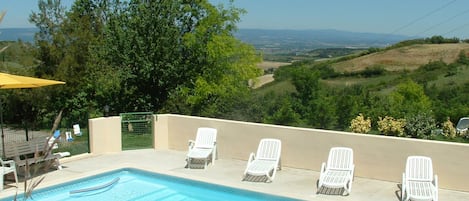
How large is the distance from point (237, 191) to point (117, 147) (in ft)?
15.8

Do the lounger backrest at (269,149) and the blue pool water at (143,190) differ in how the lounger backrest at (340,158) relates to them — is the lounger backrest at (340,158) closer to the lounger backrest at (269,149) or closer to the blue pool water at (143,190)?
the lounger backrest at (269,149)

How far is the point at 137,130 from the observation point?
13.6 metres

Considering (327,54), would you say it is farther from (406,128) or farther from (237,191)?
(237,191)

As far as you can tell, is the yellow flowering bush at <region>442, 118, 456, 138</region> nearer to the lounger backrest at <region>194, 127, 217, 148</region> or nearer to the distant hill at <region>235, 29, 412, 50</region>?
the lounger backrest at <region>194, 127, 217, 148</region>

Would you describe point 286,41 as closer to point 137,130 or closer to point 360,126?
point 360,126

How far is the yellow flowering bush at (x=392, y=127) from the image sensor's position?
A: 605 inches

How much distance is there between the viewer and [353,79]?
159 ft

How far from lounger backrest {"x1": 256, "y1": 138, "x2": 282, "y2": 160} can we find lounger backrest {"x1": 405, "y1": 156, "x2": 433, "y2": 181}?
2.79 metres

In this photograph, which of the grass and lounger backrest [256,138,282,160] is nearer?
lounger backrest [256,138,282,160]

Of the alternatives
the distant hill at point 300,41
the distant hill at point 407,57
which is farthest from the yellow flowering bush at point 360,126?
the distant hill at point 407,57

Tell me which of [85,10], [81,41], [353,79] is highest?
[85,10]

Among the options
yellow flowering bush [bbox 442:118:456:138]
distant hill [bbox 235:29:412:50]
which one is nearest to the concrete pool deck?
yellow flowering bush [bbox 442:118:456:138]

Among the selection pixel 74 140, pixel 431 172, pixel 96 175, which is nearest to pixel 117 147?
pixel 74 140

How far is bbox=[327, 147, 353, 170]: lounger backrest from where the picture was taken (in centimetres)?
991
